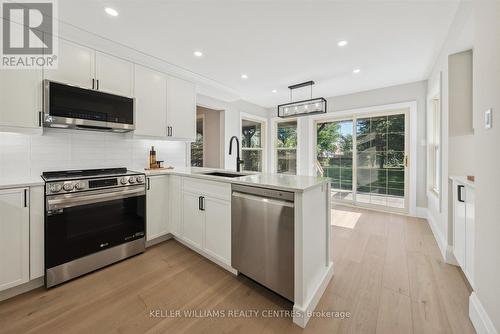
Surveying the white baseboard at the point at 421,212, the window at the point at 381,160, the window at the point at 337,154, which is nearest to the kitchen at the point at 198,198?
the white baseboard at the point at 421,212

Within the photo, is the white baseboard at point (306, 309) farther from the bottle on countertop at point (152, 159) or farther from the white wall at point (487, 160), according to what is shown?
the bottle on countertop at point (152, 159)

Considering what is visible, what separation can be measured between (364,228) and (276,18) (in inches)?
127

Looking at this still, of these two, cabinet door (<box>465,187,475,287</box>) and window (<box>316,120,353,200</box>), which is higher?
window (<box>316,120,353,200</box>)

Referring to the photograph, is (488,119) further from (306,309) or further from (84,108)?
(84,108)

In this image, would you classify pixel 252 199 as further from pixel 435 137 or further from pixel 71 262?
pixel 435 137

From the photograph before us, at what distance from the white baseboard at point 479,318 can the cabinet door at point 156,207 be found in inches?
119

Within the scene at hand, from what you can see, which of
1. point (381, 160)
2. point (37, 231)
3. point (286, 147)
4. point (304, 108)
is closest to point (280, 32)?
point (304, 108)

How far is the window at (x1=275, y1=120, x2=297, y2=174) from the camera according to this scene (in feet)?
18.9

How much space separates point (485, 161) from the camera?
4.20ft

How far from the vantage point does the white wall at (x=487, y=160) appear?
1155mm

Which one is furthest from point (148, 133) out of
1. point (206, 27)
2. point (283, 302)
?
point (283, 302)

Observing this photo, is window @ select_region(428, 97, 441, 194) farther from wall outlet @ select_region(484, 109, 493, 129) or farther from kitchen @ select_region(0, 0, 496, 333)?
wall outlet @ select_region(484, 109, 493, 129)

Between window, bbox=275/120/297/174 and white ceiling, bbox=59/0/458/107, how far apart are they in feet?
7.84

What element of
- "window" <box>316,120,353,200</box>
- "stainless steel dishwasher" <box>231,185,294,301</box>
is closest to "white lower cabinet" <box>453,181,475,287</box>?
"stainless steel dishwasher" <box>231,185,294,301</box>
